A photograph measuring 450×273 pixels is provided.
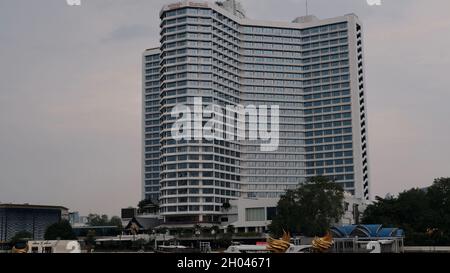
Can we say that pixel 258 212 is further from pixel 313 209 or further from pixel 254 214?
pixel 313 209

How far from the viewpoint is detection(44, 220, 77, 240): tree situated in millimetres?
41009

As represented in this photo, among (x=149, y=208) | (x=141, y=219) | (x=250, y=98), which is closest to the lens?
(x=250, y=98)

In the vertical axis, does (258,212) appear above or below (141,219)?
above

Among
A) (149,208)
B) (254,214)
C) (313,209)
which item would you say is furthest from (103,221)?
(313,209)

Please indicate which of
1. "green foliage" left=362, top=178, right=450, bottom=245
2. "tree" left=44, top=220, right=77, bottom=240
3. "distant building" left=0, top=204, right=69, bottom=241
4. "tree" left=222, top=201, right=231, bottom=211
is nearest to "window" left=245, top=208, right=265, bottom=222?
"tree" left=222, top=201, right=231, bottom=211

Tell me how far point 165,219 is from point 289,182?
16644mm

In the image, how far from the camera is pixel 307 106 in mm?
71125

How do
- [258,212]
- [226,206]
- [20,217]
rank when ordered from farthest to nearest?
1. [226,206]
2. [258,212]
3. [20,217]

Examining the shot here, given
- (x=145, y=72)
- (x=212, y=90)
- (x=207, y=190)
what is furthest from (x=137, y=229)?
(x=145, y=72)

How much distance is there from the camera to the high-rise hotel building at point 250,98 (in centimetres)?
5825

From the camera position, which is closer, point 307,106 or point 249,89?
point 249,89

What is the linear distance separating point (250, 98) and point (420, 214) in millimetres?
26596

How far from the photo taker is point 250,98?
59.8 m
